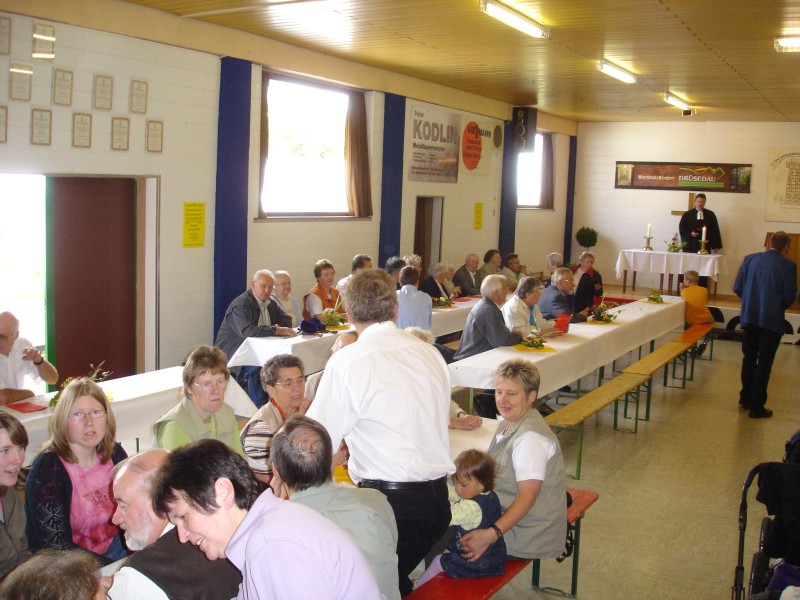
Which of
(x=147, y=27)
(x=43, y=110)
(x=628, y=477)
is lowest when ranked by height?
(x=628, y=477)

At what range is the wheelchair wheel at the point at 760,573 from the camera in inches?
148

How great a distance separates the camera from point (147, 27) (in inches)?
288

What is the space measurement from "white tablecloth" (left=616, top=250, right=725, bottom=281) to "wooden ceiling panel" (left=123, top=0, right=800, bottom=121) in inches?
126

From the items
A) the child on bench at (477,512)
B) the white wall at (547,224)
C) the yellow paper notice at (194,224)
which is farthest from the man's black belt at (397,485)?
the white wall at (547,224)

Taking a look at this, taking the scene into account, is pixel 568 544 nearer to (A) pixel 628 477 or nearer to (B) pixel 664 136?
(A) pixel 628 477

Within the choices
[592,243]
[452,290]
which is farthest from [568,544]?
[592,243]

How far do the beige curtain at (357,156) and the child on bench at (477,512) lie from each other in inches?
290

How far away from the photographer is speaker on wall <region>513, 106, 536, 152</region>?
14.5 m

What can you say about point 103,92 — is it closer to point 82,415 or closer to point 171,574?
point 82,415

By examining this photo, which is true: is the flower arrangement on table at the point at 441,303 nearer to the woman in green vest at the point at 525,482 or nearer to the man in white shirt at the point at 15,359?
the man in white shirt at the point at 15,359

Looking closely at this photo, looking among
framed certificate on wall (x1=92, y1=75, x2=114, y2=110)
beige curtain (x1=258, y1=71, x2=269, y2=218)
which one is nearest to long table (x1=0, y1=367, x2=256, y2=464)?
framed certificate on wall (x1=92, y1=75, x2=114, y2=110)

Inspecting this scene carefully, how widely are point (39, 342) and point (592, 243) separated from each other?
1236cm

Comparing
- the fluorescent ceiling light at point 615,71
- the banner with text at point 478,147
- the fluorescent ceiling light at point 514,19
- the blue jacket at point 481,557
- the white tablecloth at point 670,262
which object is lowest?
the blue jacket at point 481,557

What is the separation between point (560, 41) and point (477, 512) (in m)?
5.93
